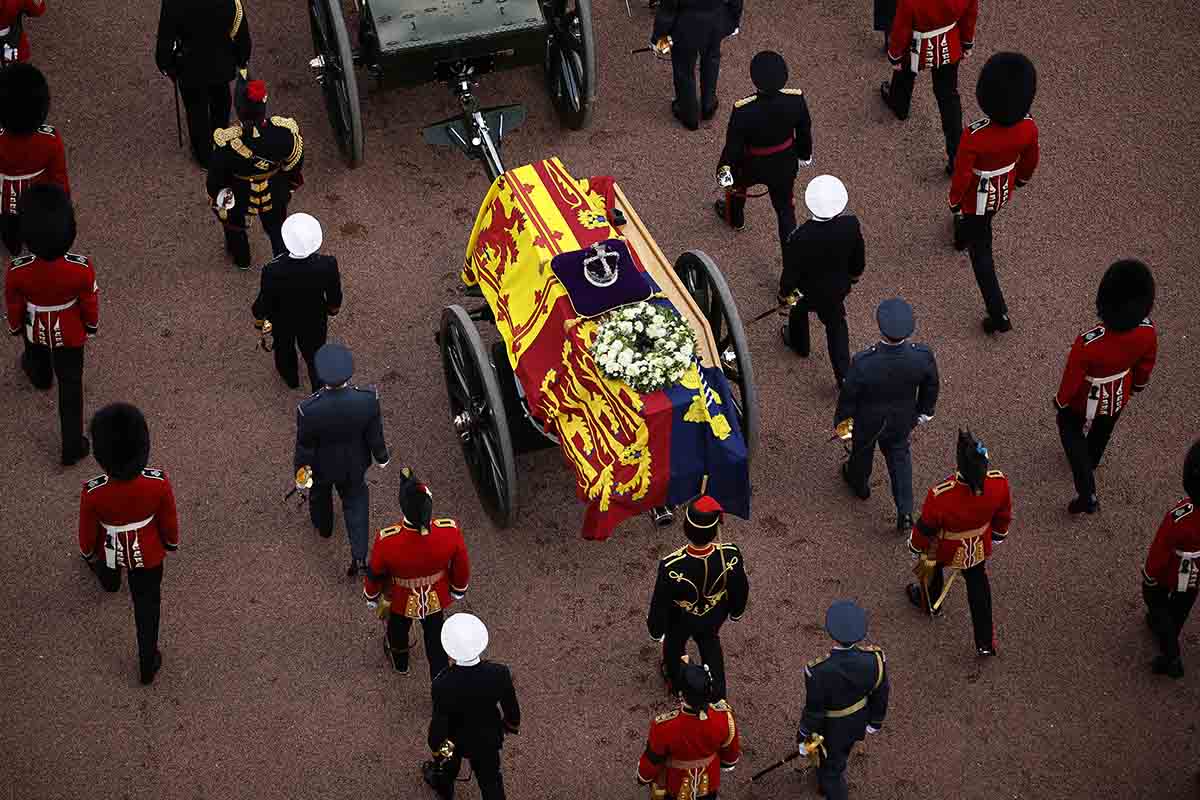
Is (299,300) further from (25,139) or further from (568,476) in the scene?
(25,139)

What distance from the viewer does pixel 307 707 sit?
9398 mm

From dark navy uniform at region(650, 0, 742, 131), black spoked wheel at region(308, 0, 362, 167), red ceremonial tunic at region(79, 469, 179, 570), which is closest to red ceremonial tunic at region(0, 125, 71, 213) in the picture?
black spoked wheel at region(308, 0, 362, 167)

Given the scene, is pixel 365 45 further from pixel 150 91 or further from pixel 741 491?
pixel 741 491

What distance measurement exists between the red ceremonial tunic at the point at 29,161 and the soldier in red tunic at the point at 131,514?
2258 millimetres

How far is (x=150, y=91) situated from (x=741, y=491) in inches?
201

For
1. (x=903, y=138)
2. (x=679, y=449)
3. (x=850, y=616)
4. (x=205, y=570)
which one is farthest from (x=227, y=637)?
(x=903, y=138)

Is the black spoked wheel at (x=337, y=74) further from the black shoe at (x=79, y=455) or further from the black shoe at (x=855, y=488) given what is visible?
the black shoe at (x=855, y=488)

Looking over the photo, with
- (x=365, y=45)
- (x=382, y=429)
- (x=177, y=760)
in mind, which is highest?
(x=365, y=45)

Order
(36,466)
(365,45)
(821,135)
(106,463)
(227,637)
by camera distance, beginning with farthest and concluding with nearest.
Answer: (821,135)
(365,45)
(36,466)
(227,637)
(106,463)

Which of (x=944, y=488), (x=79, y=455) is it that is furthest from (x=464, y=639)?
(x=79, y=455)

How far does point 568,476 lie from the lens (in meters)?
10.5

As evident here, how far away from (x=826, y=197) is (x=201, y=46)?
148 inches

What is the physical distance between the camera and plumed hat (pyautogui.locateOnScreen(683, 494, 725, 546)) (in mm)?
8820

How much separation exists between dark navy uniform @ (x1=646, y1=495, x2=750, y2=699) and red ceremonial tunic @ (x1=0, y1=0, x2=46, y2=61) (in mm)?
5620
